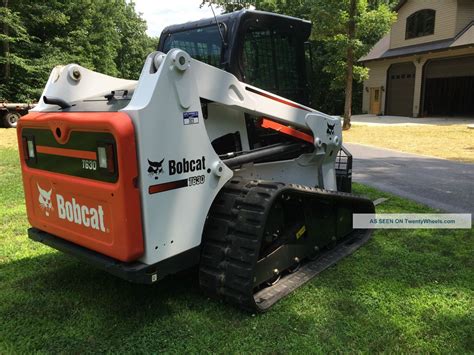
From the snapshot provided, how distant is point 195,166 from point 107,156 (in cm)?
63

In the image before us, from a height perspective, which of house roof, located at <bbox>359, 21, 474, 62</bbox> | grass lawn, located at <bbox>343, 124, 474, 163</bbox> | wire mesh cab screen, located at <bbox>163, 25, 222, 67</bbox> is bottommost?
grass lawn, located at <bbox>343, 124, 474, 163</bbox>

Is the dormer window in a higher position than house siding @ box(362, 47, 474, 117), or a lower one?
higher

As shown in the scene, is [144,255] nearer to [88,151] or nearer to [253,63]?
[88,151]

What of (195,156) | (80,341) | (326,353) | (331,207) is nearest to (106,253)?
(80,341)

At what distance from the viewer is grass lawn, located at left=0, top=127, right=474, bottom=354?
9.81ft

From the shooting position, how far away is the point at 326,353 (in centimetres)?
289

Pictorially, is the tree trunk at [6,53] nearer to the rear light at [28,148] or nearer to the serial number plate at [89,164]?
the rear light at [28,148]

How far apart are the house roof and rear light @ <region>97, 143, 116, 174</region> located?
2311 cm

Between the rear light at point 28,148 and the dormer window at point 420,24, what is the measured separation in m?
26.3

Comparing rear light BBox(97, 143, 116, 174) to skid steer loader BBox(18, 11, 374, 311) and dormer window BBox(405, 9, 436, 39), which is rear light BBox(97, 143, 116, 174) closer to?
skid steer loader BBox(18, 11, 374, 311)

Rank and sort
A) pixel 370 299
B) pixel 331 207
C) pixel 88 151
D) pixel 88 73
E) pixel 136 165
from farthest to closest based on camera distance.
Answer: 1. pixel 331 207
2. pixel 88 73
3. pixel 370 299
4. pixel 88 151
5. pixel 136 165

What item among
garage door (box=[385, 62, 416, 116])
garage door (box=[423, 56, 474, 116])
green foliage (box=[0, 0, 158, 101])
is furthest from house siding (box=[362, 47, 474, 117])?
green foliage (box=[0, 0, 158, 101])

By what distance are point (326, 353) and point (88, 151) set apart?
2082mm

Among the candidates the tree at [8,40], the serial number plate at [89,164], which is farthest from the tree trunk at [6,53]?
the serial number plate at [89,164]
